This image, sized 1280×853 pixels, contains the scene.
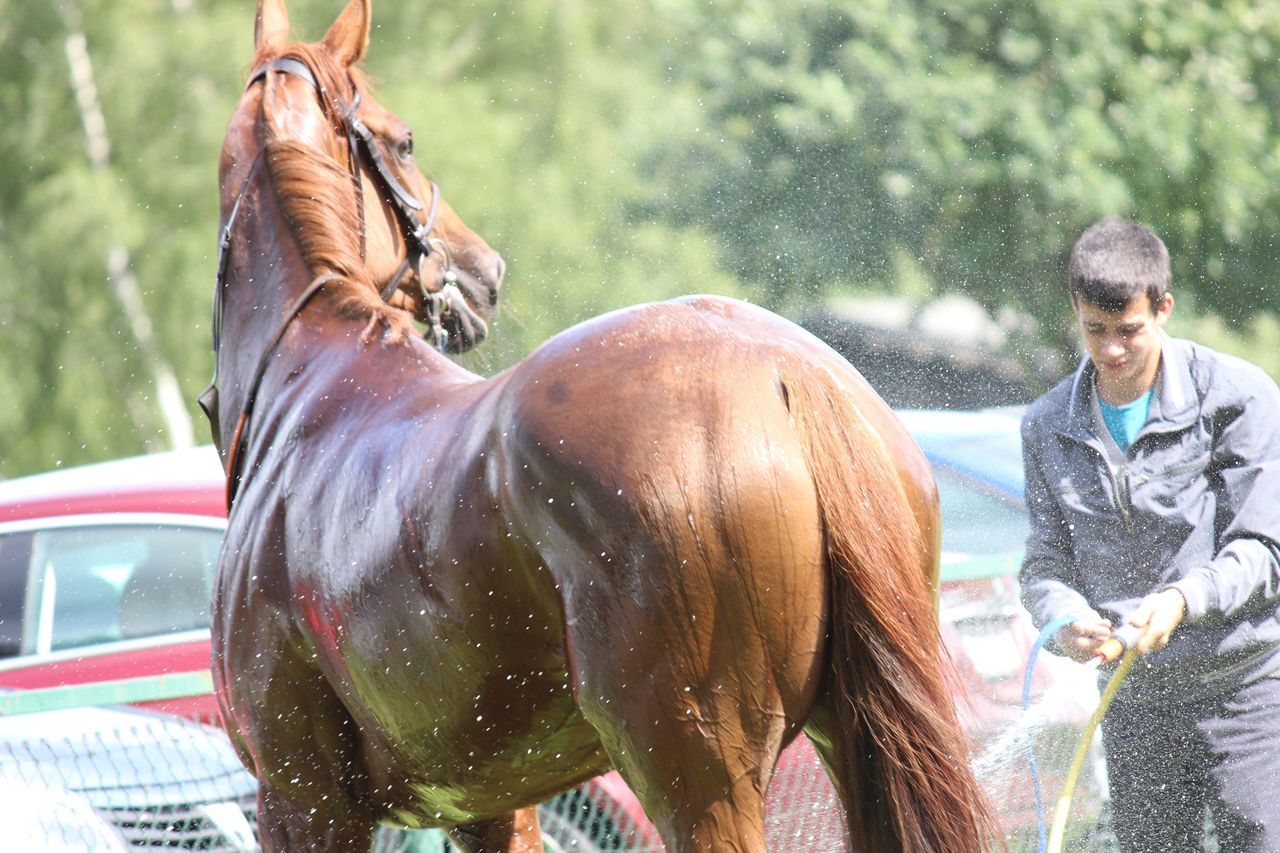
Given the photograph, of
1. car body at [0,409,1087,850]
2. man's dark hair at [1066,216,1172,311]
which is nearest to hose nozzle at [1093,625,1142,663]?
man's dark hair at [1066,216,1172,311]

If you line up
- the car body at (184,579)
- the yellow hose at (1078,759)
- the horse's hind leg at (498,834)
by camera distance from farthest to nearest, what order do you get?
the car body at (184,579) < the horse's hind leg at (498,834) < the yellow hose at (1078,759)

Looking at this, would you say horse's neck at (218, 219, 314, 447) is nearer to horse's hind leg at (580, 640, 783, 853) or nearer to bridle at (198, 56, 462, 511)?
bridle at (198, 56, 462, 511)

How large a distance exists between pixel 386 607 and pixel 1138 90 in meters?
8.32

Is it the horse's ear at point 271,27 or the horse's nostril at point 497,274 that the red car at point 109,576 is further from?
the horse's ear at point 271,27

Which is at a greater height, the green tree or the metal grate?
the green tree

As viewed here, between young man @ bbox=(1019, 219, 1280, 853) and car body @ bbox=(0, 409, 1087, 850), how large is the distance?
0.95m

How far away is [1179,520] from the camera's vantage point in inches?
119

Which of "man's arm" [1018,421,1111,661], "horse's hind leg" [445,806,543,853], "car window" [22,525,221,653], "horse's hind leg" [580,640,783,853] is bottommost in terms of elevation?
"car window" [22,525,221,653]

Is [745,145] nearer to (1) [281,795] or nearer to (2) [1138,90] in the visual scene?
(2) [1138,90]

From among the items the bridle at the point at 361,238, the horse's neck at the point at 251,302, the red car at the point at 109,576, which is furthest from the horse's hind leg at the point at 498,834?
the red car at the point at 109,576

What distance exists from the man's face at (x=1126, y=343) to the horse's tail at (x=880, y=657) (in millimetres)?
1237

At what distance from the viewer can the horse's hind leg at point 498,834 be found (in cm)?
314

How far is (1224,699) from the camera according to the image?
2.96 meters

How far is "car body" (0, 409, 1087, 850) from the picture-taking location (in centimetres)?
418
